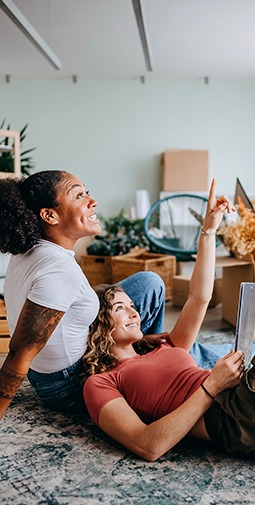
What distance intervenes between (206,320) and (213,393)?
2296 millimetres

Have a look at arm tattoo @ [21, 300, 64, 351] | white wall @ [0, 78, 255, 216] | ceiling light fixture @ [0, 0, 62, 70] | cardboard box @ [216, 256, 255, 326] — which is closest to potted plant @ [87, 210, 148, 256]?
cardboard box @ [216, 256, 255, 326]

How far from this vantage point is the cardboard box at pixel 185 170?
7.23 meters

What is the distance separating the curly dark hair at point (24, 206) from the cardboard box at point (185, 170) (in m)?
5.46

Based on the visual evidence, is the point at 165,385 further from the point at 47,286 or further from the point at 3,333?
the point at 3,333

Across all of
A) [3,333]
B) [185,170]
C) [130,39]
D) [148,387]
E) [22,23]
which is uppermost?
[130,39]

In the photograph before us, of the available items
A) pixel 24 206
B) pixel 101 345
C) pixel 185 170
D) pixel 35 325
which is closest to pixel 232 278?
pixel 101 345

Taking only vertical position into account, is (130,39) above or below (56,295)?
above

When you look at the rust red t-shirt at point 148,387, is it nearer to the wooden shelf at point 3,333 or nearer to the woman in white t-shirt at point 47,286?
the woman in white t-shirt at point 47,286

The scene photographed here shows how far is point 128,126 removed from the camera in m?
7.79

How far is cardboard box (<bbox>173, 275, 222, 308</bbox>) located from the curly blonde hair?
241 centimetres

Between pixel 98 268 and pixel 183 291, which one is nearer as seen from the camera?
pixel 183 291

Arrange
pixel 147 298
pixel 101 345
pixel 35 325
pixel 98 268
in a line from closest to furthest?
pixel 35 325 < pixel 101 345 < pixel 147 298 < pixel 98 268

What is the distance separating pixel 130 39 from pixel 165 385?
4.89 metres

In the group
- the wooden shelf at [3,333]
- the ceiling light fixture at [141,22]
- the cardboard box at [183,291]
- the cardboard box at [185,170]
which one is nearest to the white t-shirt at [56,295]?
the wooden shelf at [3,333]
